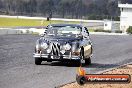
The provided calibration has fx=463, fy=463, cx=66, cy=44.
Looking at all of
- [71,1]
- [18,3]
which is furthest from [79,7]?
[18,3]

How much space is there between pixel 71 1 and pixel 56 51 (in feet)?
524

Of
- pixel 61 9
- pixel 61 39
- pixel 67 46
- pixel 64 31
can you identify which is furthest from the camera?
pixel 61 9

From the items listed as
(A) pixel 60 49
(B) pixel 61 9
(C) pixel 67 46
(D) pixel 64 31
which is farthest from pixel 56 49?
(B) pixel 61 9

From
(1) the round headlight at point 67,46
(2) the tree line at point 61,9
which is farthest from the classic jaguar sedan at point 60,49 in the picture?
(2) the tree line at point 61,9

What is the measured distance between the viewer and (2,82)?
35.9 ft

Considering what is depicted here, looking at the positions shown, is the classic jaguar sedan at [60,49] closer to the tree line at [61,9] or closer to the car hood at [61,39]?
the car hood at [61,39]

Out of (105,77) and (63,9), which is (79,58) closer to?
(105,77)

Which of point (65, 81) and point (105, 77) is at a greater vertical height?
point (105, 77)

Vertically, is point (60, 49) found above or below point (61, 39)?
below

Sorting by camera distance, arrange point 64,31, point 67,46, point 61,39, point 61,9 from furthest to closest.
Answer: point 61,9, point 64,31, point 61,39, point 67,46

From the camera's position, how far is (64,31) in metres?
16.8

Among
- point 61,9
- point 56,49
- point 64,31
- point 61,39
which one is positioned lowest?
point 56,49

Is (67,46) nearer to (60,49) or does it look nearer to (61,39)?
(60,49)

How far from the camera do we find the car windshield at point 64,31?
54.0 feet
